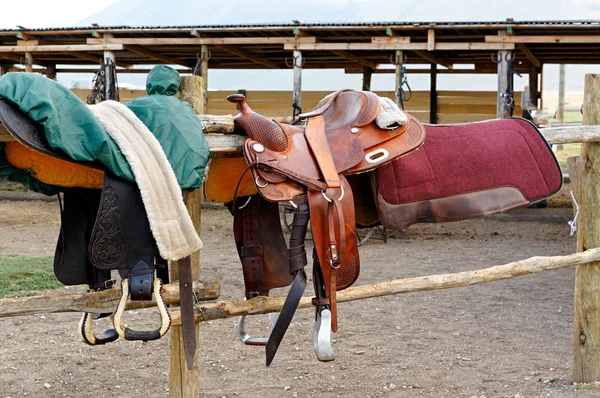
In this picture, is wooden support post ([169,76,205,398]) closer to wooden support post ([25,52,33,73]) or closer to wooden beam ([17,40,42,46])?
wooden support post ([25,52,33,73])

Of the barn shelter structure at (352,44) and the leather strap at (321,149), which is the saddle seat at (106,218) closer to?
the leather strap at (321,149)

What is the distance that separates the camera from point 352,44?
10.5 meters

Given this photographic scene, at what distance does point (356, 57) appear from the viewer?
1206 cm

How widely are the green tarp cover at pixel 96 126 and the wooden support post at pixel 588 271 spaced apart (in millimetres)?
2376

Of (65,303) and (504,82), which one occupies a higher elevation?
(504,82)

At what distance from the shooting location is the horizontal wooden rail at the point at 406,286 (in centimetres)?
294

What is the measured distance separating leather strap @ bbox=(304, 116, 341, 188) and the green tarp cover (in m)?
0.40

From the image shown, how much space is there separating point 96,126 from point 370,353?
9.85 feet

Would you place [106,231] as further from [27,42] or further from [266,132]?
[27,42]

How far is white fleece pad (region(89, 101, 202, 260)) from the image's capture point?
87.7 inches

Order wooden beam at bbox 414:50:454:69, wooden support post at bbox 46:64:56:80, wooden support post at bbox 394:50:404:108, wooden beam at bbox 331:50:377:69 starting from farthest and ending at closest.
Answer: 1. wooden support post at bbox 46:64:56:80
2. wooden beam at bbox 414:50:454:69
3. wooden beam at bbox 331:50:377:69
4. wooden support post at bbox 394:50:404:108

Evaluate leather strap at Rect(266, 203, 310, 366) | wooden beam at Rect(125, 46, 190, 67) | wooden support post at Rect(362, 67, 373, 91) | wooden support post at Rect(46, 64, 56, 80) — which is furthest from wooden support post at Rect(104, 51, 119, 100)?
leather strap at Rect(266, 203, 310, 366)

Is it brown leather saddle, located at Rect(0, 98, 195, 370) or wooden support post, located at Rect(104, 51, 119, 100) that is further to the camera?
wooden support post, located at Rect(104, 51, 119, 100)

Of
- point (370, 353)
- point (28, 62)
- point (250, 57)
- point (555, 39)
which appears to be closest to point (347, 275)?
point (370, 353)
